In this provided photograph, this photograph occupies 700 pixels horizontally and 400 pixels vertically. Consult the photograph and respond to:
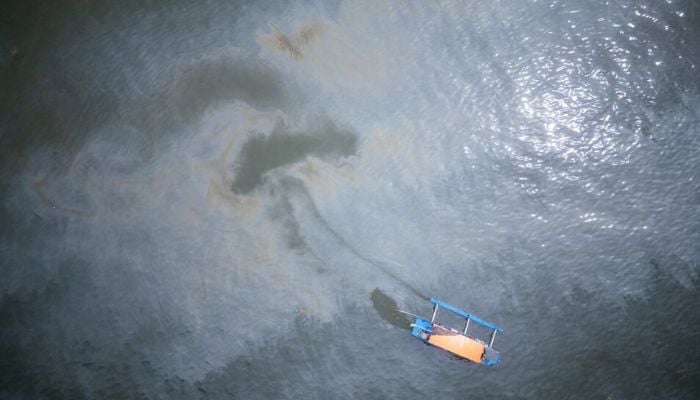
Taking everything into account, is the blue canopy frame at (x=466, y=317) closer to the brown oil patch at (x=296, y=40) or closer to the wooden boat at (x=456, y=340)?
the wooden boat at (x=456, y=340)

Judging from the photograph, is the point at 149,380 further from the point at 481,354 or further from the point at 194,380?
the point at 481,354

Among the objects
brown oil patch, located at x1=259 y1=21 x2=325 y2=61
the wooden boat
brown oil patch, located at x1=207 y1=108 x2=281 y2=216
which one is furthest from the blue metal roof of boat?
brown oil patch, located at x1=259 y1=21 x2=325 y2=61

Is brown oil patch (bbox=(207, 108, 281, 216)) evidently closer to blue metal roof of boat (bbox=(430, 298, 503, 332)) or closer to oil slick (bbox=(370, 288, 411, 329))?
oil slick (bbox=(370, 288, 411, 329))

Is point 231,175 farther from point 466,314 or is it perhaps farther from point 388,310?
point 466,314

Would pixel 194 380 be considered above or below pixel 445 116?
below

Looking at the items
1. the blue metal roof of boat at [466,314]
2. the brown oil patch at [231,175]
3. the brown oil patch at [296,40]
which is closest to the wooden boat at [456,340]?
the blue metal roof of boat at [466,314]

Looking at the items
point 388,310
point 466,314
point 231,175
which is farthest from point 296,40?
point 466,314

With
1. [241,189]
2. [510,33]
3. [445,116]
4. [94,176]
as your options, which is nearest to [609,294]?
[445,116]
